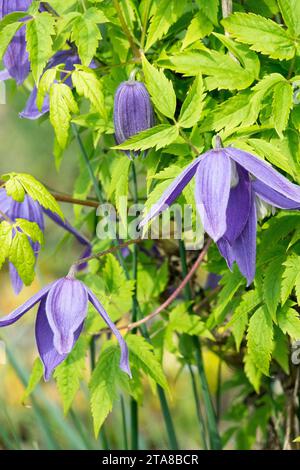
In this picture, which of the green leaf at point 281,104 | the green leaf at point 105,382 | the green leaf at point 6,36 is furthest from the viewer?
the green leaf at point 105,382

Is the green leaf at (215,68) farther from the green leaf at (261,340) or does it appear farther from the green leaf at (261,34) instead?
the green leaf at (261,340)

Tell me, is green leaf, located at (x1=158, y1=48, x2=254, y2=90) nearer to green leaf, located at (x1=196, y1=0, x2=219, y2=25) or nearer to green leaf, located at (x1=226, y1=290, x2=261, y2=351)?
green leaf, located at (x1=196, y1=0, x2=219, y2=25)

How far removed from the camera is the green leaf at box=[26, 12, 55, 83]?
1152 mm

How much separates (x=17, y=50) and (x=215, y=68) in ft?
1.07

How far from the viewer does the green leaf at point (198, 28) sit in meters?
1.20

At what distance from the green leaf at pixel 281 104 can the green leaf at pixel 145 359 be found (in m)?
0.43

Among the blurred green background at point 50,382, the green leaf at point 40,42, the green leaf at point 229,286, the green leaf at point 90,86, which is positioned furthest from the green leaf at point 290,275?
the blurred green background at point 50,382

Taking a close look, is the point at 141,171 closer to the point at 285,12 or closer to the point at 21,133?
the point at 285,12

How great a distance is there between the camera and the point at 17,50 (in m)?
1.28

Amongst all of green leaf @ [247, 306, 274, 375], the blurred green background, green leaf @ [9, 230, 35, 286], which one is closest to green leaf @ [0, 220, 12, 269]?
green leaf @ [9, 230, 35, 286]

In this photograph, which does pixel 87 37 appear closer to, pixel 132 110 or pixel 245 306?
pixel 132 110

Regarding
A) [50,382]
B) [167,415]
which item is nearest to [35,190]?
[167,415]

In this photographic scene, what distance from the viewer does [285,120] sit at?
107 centimetres
